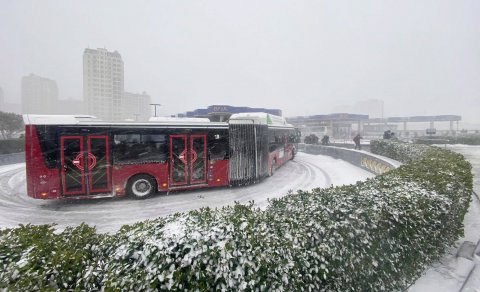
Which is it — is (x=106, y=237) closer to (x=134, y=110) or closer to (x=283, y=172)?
(x=283, y=172)

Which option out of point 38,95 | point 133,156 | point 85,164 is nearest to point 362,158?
point 133,156

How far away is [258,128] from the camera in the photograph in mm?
12984

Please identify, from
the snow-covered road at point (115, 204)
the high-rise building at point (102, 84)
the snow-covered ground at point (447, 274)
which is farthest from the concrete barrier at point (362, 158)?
the high-rise building at point (102, 84)

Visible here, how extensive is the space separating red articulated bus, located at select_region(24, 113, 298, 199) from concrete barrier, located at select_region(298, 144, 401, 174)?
6.77 metres

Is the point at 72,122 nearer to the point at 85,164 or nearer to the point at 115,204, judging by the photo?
the point at 85,164

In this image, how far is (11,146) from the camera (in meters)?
20.9

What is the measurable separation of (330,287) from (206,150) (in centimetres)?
856

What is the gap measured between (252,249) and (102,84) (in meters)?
127

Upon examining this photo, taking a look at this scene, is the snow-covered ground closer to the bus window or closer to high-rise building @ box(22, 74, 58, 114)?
the bus window

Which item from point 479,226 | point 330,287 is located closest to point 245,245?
point 330,287

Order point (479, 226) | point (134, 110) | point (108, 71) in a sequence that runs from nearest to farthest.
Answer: point (479, 226) → point (108, 71) → point (134, 110)

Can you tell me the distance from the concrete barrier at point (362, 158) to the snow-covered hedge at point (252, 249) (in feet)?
28.3

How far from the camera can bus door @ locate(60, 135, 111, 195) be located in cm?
878

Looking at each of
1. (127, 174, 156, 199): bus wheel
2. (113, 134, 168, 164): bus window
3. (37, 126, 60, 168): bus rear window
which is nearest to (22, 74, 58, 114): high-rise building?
(37, 126, 60, 168): bus rear window
